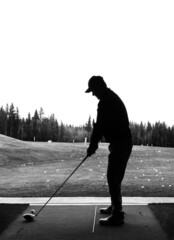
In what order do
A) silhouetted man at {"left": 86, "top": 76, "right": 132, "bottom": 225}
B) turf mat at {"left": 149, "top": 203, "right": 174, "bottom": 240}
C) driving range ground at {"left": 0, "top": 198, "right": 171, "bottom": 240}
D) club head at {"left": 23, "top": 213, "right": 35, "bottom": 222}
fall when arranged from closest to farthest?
driving range ground at {"left": 0, "top": 198, "right": 171, "bottom": 240}, turf mat at {"left": 149, "top": 203, "right": 174, "bottom": 240}, silhouetted man at {"left": 86, "top": 76, "right": 132, "bottom": 225}, club head at {"left": 23, "top": 213, "right": 35, "bottom": 222}

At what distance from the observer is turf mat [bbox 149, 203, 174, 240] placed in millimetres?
4348

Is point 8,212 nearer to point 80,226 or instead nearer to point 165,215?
point 80,226

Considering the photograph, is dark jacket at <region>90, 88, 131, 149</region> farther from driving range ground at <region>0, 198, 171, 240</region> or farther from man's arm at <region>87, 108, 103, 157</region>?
driving range ground at <region>0, 198, 171, 240</region>

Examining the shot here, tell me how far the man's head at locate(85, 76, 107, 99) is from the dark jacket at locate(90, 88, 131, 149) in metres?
0.07

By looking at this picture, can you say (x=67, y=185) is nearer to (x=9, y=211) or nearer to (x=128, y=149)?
(x=9, y=211)

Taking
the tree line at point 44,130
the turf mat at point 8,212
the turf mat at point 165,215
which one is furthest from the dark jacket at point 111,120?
the tree line at point 44,130

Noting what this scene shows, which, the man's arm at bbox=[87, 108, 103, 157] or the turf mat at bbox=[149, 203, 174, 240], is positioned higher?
the man's arm at bbox=[87, 108, 103, 157]

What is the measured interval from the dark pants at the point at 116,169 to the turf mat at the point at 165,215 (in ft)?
2.03

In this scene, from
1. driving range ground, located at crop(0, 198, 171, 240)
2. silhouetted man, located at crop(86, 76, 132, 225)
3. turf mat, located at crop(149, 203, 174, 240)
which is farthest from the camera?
silhouetted man, located at crop(86, 76, 132, 225)

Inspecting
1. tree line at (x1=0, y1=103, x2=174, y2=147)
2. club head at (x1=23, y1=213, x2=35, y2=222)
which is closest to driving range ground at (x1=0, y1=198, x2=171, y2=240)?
club head at (x1=23, y1=213, x2=35, y2=222)

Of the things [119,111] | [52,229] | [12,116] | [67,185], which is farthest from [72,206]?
[12,116]

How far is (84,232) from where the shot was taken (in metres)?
4.32

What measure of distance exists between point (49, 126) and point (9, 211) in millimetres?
91413

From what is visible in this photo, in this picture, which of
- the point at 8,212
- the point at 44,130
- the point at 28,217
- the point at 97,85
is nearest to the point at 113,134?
the point at 97,85
